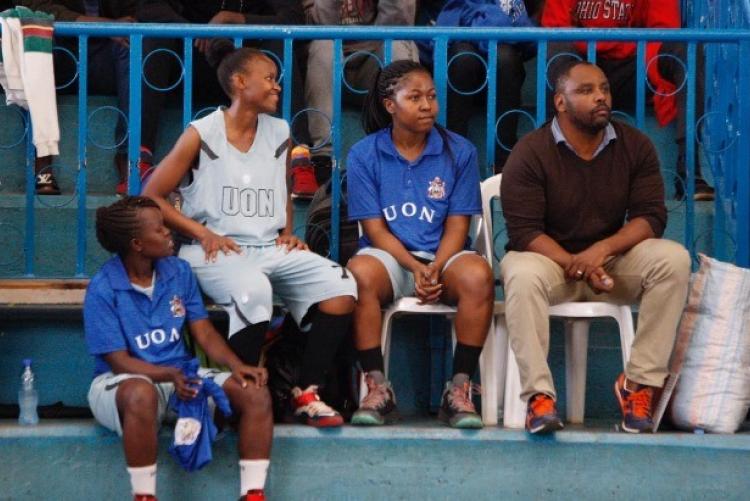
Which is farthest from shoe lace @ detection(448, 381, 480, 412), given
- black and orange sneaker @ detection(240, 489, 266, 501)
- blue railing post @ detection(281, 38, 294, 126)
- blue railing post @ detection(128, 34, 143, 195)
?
blue railing post @ detection(128, 34, 143, 195)

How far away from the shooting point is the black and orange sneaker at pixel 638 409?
5203 millimetres

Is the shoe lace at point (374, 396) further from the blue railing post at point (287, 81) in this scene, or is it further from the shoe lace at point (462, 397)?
the blue railing post at point (287, 81)

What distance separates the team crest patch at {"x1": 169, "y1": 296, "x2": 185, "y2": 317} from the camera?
17.0 feet

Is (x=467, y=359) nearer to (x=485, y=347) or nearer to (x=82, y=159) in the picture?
(x=485, y=347)

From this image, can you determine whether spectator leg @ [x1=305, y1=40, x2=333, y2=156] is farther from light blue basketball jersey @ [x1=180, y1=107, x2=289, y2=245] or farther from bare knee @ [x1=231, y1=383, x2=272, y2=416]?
bare knee @ [x1=231, y1=383, x2=272, y2=416]

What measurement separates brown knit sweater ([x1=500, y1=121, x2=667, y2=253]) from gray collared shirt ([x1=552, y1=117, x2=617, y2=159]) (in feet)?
0.05

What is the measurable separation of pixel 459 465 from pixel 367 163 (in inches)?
48.2

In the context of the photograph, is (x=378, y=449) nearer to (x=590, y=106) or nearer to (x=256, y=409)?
(x=256, y=409)

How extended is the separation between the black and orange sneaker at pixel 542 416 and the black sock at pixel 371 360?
22.2 inches

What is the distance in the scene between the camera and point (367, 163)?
222 inches

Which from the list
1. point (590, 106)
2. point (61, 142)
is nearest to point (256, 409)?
point (590, 106)

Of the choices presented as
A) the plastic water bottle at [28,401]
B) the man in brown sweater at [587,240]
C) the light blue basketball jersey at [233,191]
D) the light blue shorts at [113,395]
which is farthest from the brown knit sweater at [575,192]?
the plastic water bottle at [28,401]

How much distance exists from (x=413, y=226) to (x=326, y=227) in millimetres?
503

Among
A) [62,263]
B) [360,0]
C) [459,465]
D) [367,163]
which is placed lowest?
[459,465]
